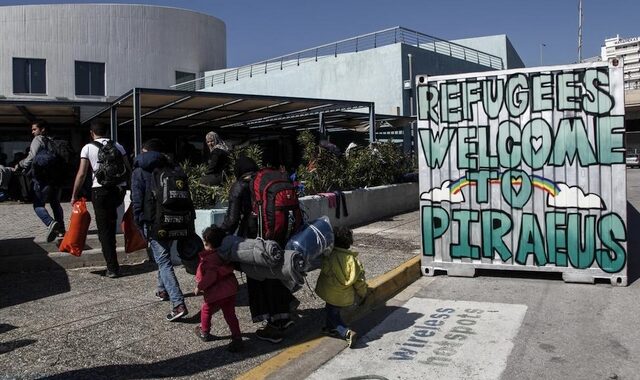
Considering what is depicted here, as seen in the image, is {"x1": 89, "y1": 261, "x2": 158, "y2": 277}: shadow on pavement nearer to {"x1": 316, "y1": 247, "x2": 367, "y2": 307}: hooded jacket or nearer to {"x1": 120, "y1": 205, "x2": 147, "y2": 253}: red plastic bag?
{"x1": 120, "y1": 205, "x2": 147, "y2": 253}: red plastic bag

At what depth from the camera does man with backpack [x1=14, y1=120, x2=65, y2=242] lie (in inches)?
303

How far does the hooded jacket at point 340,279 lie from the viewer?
490cm

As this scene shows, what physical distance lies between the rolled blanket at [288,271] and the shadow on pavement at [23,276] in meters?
2.94

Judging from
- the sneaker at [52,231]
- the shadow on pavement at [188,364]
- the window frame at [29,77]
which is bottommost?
the shadow on pavement at [188,364]

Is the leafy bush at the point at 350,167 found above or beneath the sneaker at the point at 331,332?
above

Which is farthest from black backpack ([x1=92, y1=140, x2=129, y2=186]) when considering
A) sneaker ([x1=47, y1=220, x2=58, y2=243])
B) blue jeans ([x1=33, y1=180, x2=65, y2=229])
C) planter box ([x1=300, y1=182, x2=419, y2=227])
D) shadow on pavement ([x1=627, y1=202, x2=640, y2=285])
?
shadow on pavement ([x1=627, y1=202, x2=640, y2=285])

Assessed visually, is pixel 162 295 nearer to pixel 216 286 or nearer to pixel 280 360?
pixel 216 286

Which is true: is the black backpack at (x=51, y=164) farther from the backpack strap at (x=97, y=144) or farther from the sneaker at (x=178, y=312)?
the sneaker at (x=178, y=312)

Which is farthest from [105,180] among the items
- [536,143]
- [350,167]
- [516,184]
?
[350,167]

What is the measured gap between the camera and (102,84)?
31.7m

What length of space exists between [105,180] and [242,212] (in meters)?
2.32

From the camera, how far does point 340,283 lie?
193 inches

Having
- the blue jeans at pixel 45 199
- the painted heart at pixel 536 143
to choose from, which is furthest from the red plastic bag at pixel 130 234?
the painted heart at pixel 536 143

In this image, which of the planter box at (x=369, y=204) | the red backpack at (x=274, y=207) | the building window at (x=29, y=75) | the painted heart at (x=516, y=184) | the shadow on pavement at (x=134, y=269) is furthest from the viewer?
the building window at (x=29, y=75)
